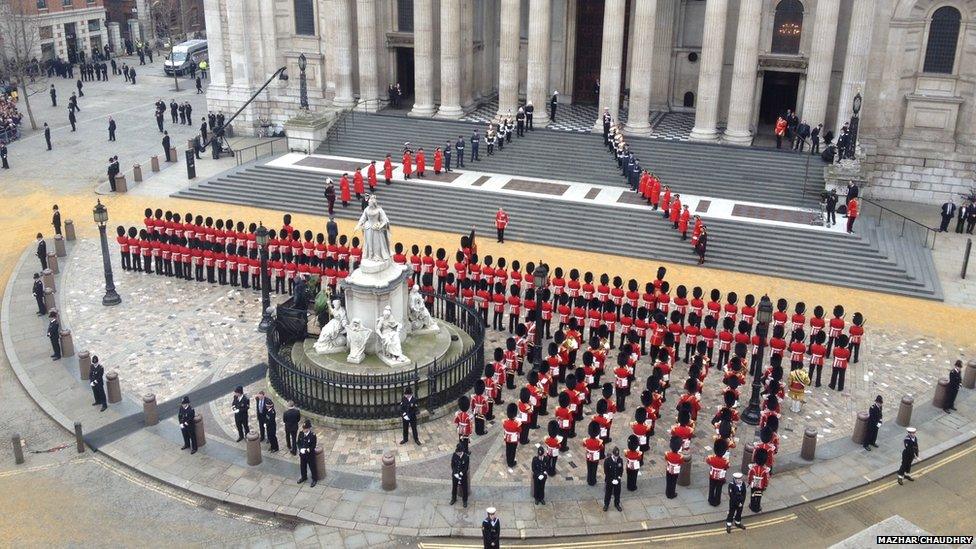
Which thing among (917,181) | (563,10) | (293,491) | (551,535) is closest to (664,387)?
(551,535)

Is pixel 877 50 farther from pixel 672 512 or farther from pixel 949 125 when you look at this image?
pixel 672 512

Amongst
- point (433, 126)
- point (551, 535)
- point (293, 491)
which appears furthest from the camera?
point (433, 126)

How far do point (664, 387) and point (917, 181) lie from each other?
75.9 ft

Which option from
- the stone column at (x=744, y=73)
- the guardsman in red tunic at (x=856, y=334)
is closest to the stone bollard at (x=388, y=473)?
the guardsman in red tunic at (x=856, y=334)

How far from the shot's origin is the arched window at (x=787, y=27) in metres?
39.4

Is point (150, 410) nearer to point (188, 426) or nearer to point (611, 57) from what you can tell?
point (188, 426)

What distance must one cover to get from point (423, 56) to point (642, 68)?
10.5 meters

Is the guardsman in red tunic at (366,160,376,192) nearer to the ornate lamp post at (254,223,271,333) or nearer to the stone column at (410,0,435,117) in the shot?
the stone column at (410,0,435,117)

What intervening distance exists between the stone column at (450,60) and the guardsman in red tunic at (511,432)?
26.6m

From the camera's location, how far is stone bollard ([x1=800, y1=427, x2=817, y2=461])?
1906cm

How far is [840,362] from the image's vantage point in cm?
2208

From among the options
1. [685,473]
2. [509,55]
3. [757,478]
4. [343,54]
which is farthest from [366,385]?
[343,54]

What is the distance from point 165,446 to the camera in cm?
1941

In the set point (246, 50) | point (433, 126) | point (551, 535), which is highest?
point (246, 50)
